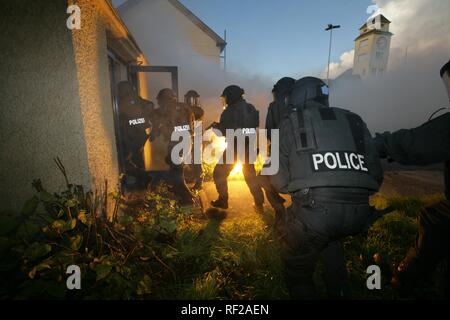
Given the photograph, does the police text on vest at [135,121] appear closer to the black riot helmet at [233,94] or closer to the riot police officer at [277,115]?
the black riot helmet at [233,94]

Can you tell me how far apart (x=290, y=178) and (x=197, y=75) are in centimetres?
1442

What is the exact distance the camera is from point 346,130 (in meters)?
1.81

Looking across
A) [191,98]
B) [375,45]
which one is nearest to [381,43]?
[375,45]

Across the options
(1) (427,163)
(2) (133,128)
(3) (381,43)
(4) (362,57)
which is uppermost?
(3) (381,43)

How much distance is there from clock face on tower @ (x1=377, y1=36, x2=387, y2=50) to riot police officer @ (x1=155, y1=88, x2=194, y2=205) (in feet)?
159

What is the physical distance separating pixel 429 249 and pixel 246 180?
8.05ft

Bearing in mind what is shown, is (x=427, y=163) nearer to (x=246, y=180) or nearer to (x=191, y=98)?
(x=246, y=180)

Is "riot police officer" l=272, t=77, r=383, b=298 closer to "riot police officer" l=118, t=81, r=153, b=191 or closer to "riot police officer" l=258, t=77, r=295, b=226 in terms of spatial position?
"riot police officer" l=258, t=77, r=295, b=226

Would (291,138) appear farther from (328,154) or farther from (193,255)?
(193,255)

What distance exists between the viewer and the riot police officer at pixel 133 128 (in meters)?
4.21

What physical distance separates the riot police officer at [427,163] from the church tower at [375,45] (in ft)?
156

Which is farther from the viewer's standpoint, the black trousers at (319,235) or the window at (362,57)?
the window at (362,57)

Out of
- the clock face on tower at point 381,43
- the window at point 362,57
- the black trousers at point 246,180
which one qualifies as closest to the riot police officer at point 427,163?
the black trousers at point 246,180

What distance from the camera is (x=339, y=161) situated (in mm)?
1748
